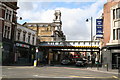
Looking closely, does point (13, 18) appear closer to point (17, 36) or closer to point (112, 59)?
point (17, 36)

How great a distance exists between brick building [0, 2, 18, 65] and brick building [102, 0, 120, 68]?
18438 mm

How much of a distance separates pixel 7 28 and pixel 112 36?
2030cm

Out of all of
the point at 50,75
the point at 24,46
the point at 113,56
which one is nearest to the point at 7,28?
the point at 24,46

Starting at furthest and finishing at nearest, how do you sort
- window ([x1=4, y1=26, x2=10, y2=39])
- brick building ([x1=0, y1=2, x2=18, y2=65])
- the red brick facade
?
window ([x1=4, y1=26, x2=10, y2=39]), brick building ([x1=0, y1=2, x2=18, y2=65]), the red brick facade

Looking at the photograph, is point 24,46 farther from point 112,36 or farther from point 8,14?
point 112,36

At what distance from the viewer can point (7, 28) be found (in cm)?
3466

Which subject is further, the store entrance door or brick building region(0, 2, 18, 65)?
brick building region(0, 2, 18, 65)

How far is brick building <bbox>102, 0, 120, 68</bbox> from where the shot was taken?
28.8m

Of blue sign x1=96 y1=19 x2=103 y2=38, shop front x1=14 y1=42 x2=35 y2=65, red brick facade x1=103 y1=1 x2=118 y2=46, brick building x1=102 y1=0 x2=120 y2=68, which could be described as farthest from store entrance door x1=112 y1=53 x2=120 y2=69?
shop front x1=14 y1=42 x2=35 y2=65

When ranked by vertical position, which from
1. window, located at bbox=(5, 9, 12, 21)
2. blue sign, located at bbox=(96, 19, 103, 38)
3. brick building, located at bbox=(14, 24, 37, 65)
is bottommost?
brick building, located at bbox=(14, 24, 37, 65)

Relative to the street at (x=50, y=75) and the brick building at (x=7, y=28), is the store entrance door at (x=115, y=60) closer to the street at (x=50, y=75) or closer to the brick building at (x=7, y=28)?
the street at (x=50, y=75)

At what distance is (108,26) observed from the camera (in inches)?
1231

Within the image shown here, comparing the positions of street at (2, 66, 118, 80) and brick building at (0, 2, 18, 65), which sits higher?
brick building at (0, 2, 18, 65)

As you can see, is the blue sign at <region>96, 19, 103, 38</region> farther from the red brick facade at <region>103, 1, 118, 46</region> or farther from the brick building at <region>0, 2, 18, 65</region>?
the brick building at <region>0, 2, 18, 65</region>
